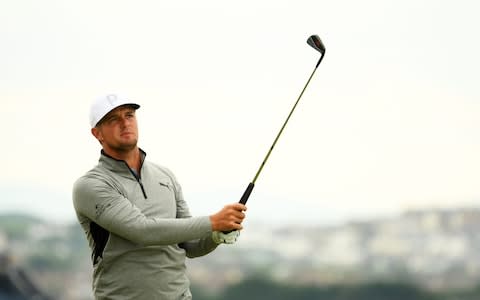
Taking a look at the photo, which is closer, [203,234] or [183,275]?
[203,234]

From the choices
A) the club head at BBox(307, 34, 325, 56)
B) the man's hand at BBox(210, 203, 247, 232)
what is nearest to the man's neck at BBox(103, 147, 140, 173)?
the man's hand at BBox(210, 203, 247, 232)

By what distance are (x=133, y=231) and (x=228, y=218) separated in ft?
1.30

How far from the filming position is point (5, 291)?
11.2 metres

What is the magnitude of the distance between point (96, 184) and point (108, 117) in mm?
293

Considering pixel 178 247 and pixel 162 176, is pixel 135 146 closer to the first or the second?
pixel 162 176

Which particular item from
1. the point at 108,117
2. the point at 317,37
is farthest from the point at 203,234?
the point at 317,37

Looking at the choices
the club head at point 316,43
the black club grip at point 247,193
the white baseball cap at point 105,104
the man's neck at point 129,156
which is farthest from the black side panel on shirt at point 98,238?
the club head at point 316,43

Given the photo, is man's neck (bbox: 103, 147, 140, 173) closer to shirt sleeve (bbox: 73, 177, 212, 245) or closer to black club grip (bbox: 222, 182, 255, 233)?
shirt sleeve (bbox: 73, 177, 212, 245)

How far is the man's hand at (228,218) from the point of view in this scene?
3520mm

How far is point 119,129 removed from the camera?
12.1ft

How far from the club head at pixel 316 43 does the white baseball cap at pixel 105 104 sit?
3.29 feet

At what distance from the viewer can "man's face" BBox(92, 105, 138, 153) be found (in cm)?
367

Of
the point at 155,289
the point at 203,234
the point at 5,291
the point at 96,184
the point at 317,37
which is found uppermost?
the point at 317,37

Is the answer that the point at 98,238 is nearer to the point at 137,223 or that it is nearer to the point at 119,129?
the point at 137,223
